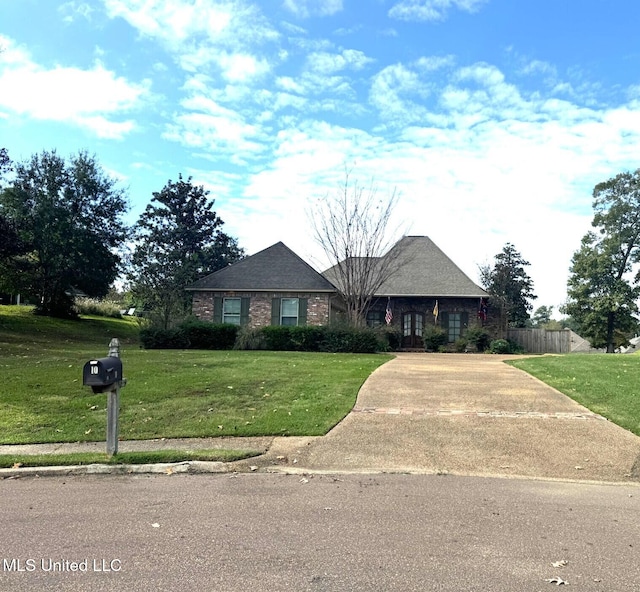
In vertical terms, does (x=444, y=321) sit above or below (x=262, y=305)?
below

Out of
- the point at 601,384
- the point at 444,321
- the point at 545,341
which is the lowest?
the point at 601,384

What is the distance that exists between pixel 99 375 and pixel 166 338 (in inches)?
623

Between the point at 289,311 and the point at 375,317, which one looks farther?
the point at 375,317

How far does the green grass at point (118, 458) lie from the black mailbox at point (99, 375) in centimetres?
82

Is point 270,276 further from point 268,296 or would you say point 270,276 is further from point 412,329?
point 412,329

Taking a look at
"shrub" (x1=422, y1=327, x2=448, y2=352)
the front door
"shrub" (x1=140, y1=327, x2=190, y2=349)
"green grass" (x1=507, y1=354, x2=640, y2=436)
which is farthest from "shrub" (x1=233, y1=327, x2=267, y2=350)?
the front door

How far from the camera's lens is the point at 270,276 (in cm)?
2766

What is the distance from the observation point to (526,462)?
21.6 ft

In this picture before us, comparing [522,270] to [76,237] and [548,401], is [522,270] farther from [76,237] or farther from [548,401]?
[548,401]

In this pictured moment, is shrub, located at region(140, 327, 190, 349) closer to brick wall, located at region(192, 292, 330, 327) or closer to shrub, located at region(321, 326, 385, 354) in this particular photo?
brick wall, located at region(192, 292, 330, 327)

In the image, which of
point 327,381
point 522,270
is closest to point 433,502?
point 327,381

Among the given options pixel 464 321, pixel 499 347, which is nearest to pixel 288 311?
pixel 464 321

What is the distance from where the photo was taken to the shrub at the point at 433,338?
26953 millimetres

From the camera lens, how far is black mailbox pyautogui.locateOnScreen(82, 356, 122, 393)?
20.5 ft
